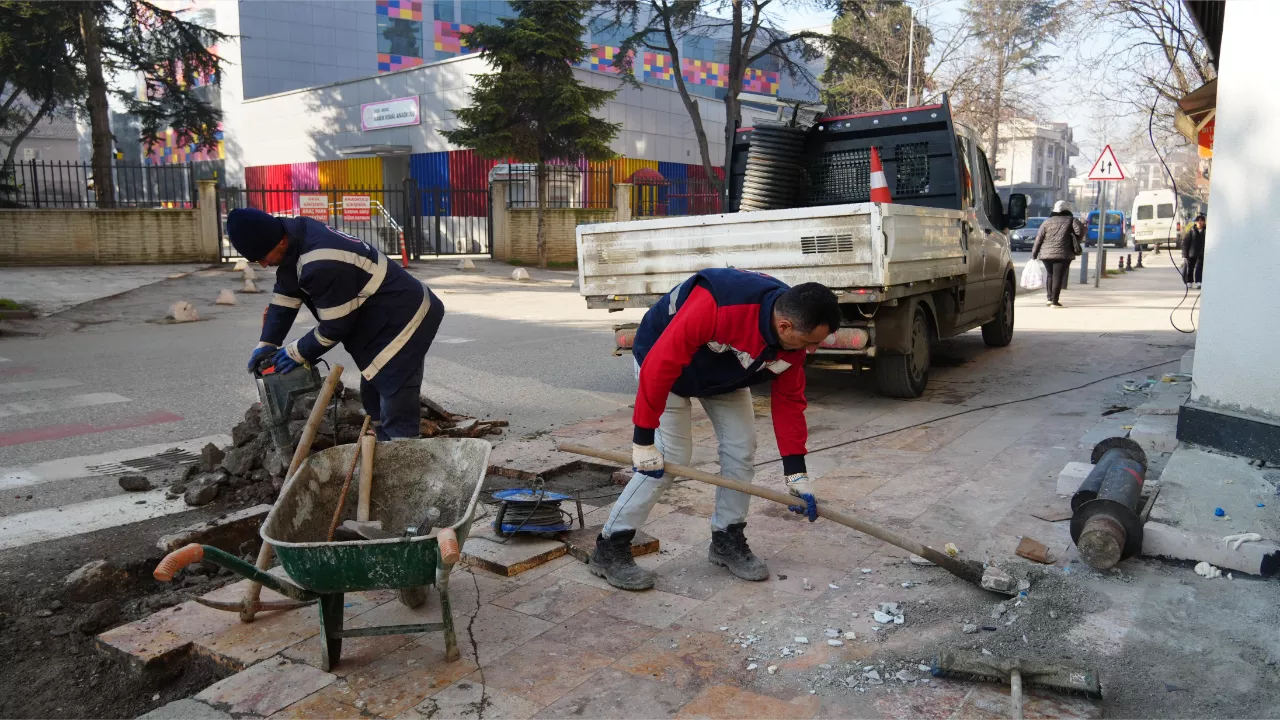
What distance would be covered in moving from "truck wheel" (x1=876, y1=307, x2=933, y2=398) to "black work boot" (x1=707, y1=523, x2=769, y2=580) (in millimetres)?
3943

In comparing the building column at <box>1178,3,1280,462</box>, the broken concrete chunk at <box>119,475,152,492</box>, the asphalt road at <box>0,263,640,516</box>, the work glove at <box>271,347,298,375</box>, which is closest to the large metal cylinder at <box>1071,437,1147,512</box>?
the building column at <box>1178,3,1280,462</box>

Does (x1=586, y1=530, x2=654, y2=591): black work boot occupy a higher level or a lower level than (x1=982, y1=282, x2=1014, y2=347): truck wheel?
lower

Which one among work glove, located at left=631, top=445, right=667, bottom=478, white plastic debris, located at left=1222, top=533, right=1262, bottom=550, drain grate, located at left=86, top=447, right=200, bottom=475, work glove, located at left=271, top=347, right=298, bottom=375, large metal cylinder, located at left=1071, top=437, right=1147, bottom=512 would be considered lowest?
drain grate, located at left=86, top=447, right=200, bottom=475

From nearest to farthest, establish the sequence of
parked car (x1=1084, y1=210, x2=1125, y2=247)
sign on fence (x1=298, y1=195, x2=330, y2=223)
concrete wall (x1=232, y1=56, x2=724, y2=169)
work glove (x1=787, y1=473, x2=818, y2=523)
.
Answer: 1. work glove (x1=787, y1=473, x2=818, y2=523)
2. sign on fence (x1=298, y1=195, x2=330, y2=223)
3. concrete wall (x1=232, y1=56, x2=724, y2=169)
4. parked car (x1=1084, y1=210, x2=1125, y2=247)

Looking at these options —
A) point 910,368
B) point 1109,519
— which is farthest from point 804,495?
point 910,368

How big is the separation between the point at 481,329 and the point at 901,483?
8363 millimetres

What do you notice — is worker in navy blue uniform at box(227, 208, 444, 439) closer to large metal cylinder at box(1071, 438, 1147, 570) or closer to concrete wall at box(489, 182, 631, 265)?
large metal cylinder at box(1071, 438, 1147, 570)

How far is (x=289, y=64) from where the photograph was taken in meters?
38.3

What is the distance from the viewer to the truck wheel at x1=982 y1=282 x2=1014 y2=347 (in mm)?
10953

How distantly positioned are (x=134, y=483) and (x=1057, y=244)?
14.1 m

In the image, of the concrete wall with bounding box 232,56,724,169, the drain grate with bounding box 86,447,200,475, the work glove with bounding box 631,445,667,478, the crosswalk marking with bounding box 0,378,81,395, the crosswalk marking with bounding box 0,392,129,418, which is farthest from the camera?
the concrete wall with bounding box 232,56,724,169

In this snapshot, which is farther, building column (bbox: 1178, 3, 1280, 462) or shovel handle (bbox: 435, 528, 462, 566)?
building column (bbox: 1178, 3, 1280, 462)

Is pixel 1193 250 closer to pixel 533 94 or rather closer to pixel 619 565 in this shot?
pixel 533 94

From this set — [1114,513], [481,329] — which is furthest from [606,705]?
[481,329]
